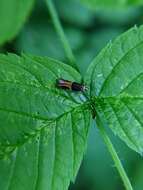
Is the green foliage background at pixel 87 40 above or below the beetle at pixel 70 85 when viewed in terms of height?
above

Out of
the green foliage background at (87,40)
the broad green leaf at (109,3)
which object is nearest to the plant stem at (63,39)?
the broad green leaf at (109,3)

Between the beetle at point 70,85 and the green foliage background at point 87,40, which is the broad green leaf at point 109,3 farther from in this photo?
the green foliage background at point 87,40

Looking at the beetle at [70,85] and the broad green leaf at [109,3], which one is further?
the broad green leaf at [109,3]

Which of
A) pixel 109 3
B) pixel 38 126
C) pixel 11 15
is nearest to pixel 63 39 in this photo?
pixel 109 3

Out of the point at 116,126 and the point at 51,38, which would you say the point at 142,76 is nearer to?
the point at 116,126

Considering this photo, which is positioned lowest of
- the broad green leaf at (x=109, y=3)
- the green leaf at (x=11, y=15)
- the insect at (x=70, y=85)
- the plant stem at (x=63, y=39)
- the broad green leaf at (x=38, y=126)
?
the broad green leaf at (x=38, y=126)

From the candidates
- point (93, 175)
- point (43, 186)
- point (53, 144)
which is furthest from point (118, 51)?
point (93, 175)
